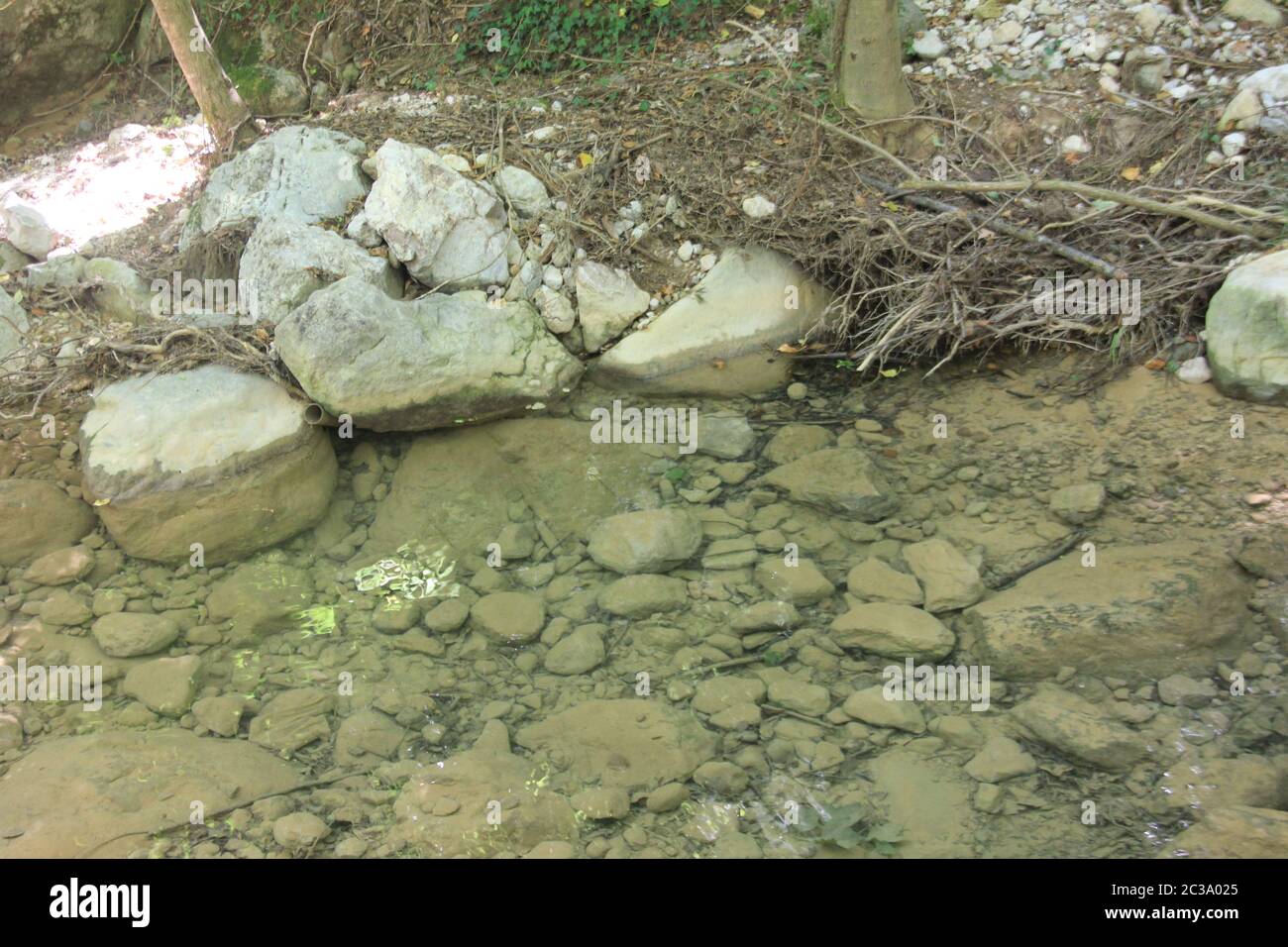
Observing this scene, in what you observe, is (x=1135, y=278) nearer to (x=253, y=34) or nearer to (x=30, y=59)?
(x=253, y=34)

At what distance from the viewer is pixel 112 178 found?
610 cm

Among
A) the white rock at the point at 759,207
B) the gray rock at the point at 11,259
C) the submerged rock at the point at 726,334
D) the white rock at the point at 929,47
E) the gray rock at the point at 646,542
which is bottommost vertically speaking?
the gray rock at the point at 646,542

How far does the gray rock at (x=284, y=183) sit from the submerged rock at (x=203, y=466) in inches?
44.8

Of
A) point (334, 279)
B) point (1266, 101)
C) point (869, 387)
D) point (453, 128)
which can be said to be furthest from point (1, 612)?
point (1266, 101)

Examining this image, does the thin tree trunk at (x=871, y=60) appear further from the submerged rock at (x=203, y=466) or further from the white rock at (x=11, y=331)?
the white rock at (x=11, y=331)

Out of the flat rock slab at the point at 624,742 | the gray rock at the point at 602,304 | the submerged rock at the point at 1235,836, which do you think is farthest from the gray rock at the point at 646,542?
Result: the submerged rock at the point at 1235,836

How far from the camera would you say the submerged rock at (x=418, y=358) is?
15.0ft

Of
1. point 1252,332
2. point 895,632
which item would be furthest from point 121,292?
point 1252,332

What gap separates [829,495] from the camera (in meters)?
4.30

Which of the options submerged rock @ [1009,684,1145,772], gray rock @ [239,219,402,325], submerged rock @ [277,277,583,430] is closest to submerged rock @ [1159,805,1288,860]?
submerged rock @ [1009,684,1145,772]

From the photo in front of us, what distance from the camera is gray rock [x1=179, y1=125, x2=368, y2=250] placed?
17.4 feet

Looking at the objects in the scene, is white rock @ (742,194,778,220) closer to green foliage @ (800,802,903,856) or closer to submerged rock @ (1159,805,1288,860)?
green foliage @ (800,802,903,856)

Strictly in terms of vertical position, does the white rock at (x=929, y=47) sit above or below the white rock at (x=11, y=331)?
above

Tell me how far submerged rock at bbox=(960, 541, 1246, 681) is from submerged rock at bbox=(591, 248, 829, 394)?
191cm
